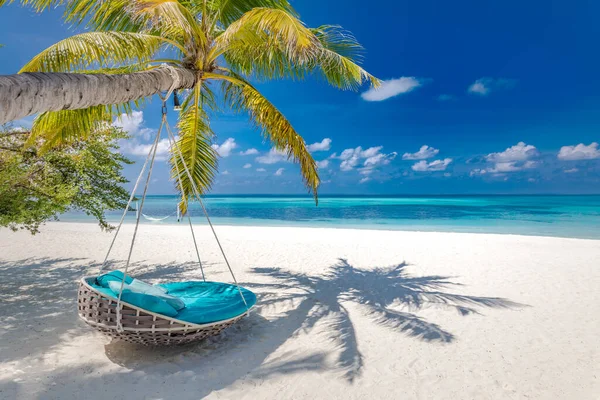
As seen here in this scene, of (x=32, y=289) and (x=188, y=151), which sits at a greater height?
(x=188, y=151)

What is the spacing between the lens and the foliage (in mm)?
3854

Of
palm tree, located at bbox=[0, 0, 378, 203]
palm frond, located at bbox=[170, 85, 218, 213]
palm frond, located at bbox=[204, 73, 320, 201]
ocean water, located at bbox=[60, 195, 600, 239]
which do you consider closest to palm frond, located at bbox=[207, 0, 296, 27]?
palm tree, located at bbox=[0, 0, 378, 203]

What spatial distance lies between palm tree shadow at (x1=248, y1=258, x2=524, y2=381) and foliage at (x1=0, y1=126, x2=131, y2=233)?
263 centimetres

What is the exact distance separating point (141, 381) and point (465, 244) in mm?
8923

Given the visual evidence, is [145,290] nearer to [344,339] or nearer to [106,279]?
[106,279]

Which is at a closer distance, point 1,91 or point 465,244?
point 1,91

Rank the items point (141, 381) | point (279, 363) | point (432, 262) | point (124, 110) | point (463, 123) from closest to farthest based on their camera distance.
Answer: point (141, 381), point (279, 363), point (124, 110), point (432, 262), point (463, 123)

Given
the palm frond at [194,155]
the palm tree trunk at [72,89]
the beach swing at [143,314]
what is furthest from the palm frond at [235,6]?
the beach swing at [143,314]

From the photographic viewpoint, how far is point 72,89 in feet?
7.92

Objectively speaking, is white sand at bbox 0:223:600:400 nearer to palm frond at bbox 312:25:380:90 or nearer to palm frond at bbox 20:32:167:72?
palm frond at bbox 20:32:167:72

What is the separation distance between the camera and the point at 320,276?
6.21 metres

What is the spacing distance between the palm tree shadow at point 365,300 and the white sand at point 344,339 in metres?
0.02

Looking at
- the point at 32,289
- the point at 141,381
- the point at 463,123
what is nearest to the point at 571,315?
the point at 141,381

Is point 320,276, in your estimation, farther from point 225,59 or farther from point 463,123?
point 463,123
